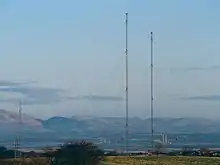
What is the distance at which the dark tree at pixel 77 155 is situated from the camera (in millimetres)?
53094

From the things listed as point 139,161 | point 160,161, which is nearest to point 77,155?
point 139,161

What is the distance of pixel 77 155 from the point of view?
53312mm

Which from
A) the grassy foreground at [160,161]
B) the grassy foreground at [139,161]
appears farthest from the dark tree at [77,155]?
the grassy foreground at [160,161]

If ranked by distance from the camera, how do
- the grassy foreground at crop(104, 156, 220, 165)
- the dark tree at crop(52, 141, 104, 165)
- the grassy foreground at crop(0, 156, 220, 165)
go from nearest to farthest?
the dark tree at crop(52, 141, 104, 165), the grassy foreground at crop(0, 156, 220, 165), the grassy foreground at crop(104, 156, 220, 165)

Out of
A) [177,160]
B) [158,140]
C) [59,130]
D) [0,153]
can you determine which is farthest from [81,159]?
[59,130]

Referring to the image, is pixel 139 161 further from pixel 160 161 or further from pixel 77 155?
pixel 77 155

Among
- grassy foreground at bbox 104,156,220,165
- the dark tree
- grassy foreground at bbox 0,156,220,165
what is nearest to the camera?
the dark tree

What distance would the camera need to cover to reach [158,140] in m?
81.2

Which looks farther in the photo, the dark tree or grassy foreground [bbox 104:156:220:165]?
grassy foreground [bbox 104:156:220:165]

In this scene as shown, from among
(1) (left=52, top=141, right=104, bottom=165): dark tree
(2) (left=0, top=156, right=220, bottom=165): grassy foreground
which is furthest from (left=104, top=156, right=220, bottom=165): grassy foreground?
(1) (left=52, top=141, right=104, bottom=165): dark tree

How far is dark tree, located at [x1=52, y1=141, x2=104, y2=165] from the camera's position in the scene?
174 ft

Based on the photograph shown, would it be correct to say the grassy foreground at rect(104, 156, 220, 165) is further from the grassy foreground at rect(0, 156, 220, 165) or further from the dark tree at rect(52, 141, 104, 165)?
the dark tree at rect(52, 141, 104, 165)

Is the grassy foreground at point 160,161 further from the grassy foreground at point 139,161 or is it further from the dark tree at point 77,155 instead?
the dark tree at point 77,155

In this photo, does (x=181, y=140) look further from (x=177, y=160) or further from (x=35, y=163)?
(x=35, y=163)
